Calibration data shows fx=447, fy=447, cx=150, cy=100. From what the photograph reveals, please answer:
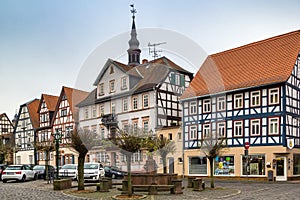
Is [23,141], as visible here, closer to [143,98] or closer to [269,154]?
[143,98]

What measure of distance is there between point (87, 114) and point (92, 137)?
106 feet

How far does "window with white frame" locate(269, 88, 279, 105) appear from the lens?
34.2 metres

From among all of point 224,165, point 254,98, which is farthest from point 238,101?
point 224,165

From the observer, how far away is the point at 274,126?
34.2 metres

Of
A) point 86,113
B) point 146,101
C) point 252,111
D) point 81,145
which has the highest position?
point 146,101

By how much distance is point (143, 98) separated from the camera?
4741 centimetres

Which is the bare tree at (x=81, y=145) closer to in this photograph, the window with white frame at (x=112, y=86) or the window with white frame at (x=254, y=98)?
the window with white frame at (x=254, y=98)

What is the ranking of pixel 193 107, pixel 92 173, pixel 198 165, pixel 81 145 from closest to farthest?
pixel 81 145, pixel 92 173, pixel 198 165, pixel 193 107

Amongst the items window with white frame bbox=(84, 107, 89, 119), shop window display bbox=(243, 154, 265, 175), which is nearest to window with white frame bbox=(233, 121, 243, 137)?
shop window display bbox=(243, 154, 265, 175)

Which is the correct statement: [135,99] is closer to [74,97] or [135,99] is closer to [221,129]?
[74,97]

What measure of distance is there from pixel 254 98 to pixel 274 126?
2.92 m

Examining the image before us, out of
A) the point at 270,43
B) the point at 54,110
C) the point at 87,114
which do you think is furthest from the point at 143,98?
the point at 54,110

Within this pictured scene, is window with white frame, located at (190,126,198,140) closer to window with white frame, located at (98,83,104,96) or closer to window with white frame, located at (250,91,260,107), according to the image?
window with white frame, located at (250,91,260,107)

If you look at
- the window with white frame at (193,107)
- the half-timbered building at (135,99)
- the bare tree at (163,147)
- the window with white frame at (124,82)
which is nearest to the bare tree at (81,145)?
the bare tree at (163,147)
